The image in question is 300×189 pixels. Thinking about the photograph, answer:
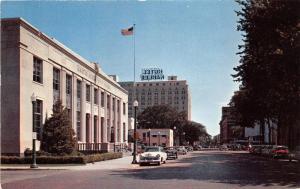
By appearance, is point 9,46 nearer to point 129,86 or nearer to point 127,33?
point 127,33

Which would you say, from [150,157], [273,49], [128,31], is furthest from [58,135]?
[273,49]

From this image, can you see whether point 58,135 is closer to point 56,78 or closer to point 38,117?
point 38,117

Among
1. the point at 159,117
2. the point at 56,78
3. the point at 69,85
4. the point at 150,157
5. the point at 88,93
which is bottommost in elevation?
the point at 150,157

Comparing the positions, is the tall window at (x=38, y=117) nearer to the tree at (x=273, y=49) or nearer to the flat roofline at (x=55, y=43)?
the flat roofline at (x=55, y=43)

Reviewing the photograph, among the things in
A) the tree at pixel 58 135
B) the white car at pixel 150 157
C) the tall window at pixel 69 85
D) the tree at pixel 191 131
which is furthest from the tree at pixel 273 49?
the tree at pixel 191 131

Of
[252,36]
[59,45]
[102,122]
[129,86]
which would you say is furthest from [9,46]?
[129,86]

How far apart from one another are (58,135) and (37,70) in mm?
6978

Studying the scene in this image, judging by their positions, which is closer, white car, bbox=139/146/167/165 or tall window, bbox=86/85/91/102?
white car, bbox=139/146/167/165

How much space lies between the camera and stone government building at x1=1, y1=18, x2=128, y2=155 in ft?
134

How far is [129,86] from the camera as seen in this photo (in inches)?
7648

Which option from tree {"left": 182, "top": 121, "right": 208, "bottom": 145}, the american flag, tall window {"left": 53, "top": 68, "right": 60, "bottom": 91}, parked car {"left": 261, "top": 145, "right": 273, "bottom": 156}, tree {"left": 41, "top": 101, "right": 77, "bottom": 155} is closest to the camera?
tree {"left": 41, "top": 101, "right": 77, "bottom": 155}

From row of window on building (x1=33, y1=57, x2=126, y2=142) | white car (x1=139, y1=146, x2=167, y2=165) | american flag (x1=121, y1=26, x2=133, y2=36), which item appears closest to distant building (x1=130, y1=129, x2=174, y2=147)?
row of window on building (x1=33, y1=57, x2=126, y2=142)

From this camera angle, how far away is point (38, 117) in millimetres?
45438

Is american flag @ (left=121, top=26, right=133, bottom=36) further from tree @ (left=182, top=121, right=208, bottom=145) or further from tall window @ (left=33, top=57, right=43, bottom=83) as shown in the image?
tree @ (left=182, top=121, right=208, bottom=145)
